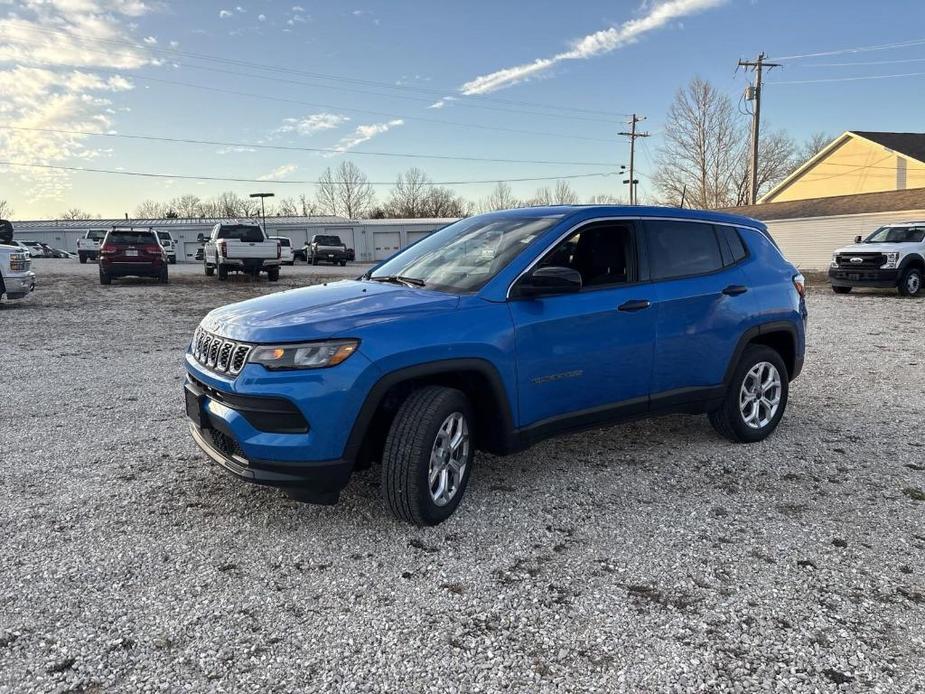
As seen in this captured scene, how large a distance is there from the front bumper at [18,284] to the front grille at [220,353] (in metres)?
11.6

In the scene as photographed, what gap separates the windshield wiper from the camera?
3912 millimetres

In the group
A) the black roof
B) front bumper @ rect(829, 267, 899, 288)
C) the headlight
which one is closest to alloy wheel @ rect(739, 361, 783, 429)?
the headlight

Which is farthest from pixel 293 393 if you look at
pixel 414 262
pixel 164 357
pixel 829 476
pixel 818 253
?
pixel 818 253

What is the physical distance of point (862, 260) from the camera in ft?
54.1

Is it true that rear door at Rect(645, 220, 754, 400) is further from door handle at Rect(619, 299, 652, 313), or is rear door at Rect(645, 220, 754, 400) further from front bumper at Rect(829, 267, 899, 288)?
front bumper at Rect(829, 267, 899, 288)

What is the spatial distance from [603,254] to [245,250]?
1814 centimetres

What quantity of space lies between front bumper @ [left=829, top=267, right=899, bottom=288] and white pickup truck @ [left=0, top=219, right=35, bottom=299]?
19.0 metres

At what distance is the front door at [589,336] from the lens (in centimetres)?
358

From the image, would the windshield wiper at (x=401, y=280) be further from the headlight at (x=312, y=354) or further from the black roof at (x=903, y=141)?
the black roof at (x=903, y=141)

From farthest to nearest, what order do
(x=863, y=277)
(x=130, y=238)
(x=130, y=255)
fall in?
1. (x=130, y=238)
2. (x=130, y=255)
3. (x=863, y=277)

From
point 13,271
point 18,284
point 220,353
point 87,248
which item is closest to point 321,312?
point 220,353

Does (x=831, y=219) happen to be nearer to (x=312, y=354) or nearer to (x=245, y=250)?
(x=245, y=250)

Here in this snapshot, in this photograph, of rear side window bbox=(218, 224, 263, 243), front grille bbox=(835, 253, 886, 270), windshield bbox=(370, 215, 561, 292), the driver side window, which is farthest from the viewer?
rear side window bbox=(218, 224, 263, 243)

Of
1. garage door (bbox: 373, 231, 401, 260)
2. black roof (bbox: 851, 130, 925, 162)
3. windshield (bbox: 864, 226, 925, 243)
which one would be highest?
black roof (bbox: 851, 130, 925, 162)
